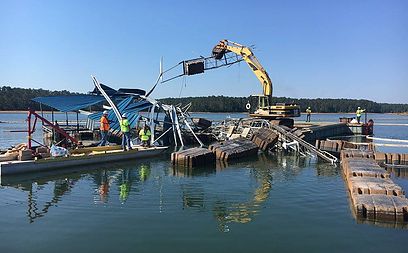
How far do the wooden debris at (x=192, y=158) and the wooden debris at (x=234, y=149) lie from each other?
1.19m

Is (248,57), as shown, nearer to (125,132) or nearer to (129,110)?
(129,110)

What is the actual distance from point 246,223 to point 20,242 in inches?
219

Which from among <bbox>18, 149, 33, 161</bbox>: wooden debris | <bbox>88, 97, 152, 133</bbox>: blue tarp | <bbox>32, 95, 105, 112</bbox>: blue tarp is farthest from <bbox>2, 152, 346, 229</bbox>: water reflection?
<bbox>32, 95, 105, 112</bbox>: blue tarp

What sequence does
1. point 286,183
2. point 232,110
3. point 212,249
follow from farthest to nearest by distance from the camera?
1. point 232,110
2. point 286,183
3. point 212,249

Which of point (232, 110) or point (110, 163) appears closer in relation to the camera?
point (110, 163)

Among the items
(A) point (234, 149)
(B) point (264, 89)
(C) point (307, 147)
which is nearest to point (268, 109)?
(B) point (264, 89)

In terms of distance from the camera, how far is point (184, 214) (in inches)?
449

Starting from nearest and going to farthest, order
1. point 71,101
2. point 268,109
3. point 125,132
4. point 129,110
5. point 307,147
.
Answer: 1. point 125,132
2. point 307,147
3. point 71,101
4. point 129,110
5. point 268,109

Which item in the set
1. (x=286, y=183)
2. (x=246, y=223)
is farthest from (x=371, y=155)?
(x=246, y=223)

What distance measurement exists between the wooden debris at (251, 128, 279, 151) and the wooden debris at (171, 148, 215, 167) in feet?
23.1

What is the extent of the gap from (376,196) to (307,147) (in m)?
14.1

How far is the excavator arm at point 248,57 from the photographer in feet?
120

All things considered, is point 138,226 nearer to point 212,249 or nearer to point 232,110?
point 212,249

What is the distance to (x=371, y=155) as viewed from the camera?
21.3 metres
